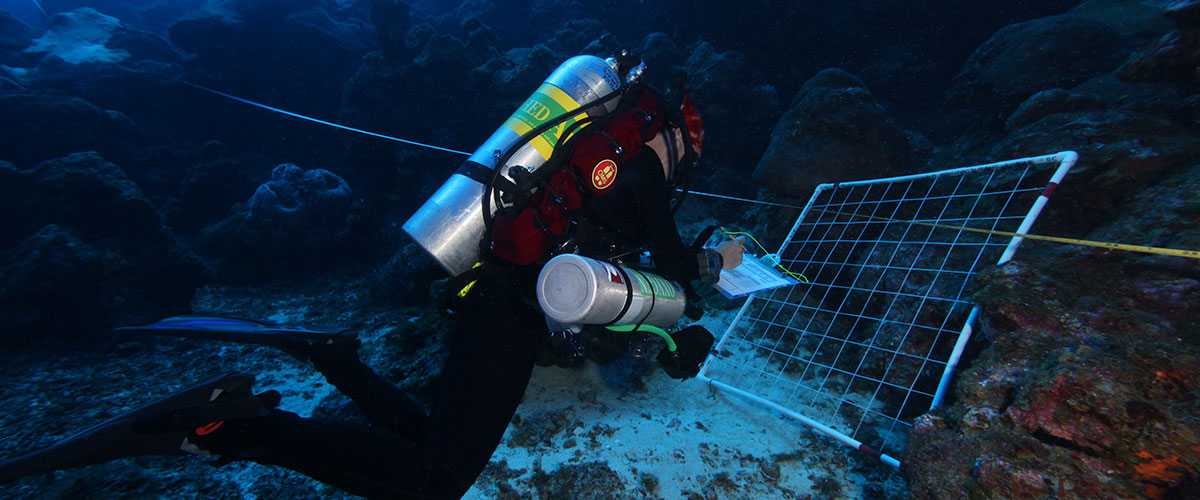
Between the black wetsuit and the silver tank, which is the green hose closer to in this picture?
the black wetsuit

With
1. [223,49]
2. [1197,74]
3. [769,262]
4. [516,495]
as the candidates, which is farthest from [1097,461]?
[223,49]

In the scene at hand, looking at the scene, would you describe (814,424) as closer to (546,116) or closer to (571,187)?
(571,187)

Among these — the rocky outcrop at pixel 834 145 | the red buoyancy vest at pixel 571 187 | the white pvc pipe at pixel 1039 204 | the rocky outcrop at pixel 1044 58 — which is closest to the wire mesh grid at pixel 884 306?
the white pvc pipe at pixel 1039 204

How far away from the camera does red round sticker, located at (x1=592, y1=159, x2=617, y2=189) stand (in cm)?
274

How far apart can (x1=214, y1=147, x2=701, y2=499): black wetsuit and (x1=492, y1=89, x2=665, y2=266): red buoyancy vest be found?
0.48 ft

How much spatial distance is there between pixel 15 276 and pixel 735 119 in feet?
38.1

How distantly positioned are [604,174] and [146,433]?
8.85ft

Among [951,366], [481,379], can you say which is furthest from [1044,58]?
[481,379]

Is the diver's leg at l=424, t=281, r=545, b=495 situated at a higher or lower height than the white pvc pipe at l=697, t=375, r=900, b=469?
lower

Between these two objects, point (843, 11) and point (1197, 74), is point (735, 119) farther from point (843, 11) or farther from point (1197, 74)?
point (1197, 74)

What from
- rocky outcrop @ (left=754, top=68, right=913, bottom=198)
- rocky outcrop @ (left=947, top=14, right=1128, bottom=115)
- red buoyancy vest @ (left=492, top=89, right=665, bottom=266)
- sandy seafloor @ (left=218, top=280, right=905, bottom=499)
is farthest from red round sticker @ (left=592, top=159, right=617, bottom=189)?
rocky outcrop @ (left=947, top=14, right=1128, bottom=115)

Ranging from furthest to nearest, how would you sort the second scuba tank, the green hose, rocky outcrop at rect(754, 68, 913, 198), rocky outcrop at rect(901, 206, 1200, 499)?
1. rocky outcrop at rect(754, 68, 913, 198)
2. the green hose
3. the second scuba tank
4. rocky outcrop at rect(901, 206, 1200, 499)

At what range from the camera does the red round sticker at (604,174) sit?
2744 mm

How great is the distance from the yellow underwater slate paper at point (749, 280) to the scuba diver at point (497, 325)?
0.47ft
